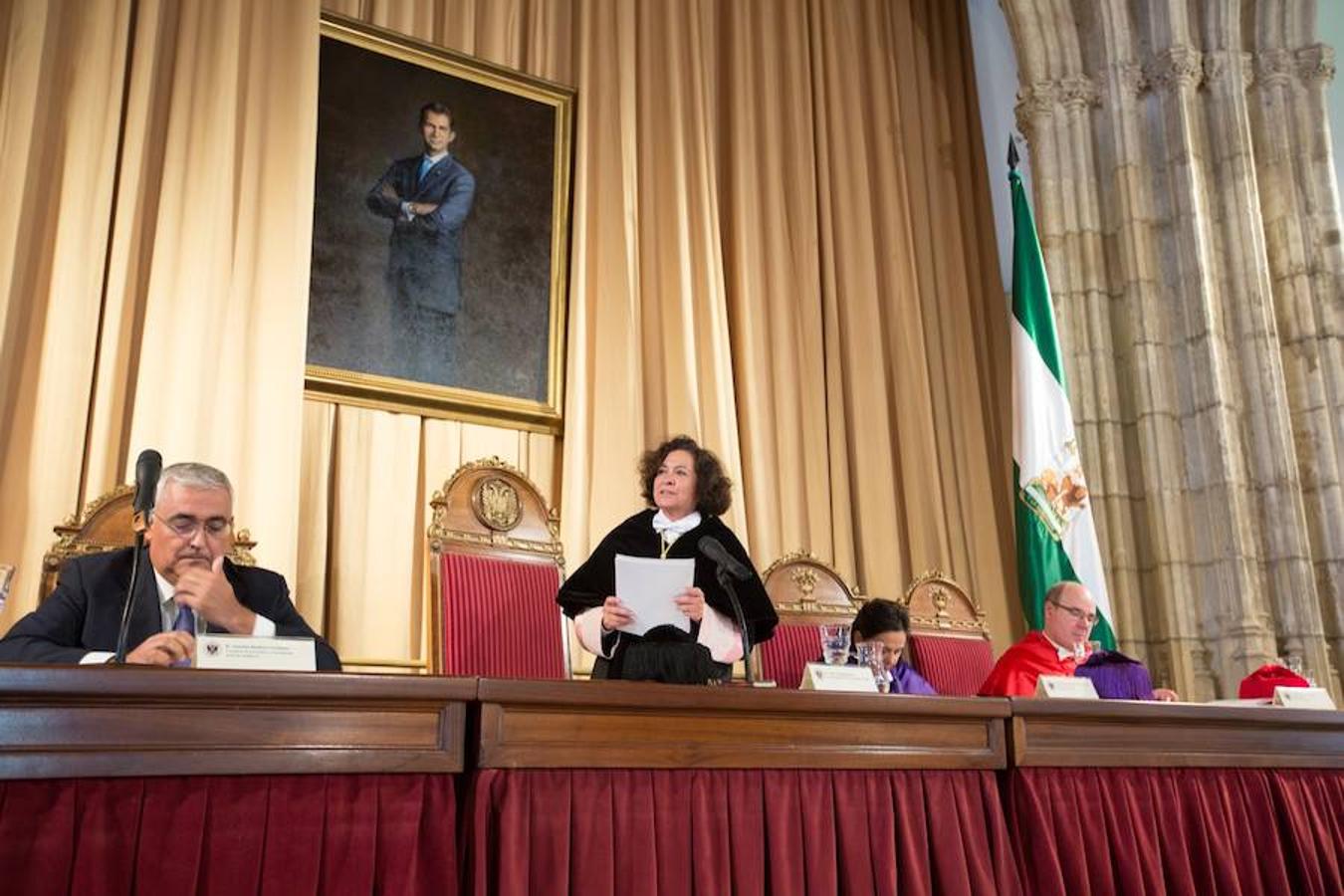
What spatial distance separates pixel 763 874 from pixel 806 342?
172 inches

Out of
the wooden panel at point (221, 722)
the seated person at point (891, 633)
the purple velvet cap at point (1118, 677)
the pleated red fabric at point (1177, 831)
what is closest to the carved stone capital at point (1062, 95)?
the purple velvet cap at point (1118, 677)

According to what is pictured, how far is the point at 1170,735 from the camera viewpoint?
8.63 ft

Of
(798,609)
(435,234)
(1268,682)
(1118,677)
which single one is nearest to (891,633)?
(798,609)

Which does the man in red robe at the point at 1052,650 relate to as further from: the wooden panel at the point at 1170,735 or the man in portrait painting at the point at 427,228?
the man in portrait painting at the point at 427,228

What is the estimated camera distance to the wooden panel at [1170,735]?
246 centimetres

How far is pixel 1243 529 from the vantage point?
19.1 ft

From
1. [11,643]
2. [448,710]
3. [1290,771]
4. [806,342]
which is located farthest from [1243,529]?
[11,643]

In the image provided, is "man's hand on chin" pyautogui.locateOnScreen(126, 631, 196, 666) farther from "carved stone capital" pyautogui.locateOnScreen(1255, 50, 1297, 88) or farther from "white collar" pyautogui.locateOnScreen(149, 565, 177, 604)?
"carved stone capital" pyautogui.locateOnScreen(1255, 50, 1297, 88)

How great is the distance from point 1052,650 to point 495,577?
1931mm

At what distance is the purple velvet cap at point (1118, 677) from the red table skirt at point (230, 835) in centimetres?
276

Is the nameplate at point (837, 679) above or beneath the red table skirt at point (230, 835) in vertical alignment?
above

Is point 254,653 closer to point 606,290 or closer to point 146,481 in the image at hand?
point 146,481

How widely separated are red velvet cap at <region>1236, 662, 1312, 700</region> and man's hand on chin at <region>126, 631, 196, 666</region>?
349cm

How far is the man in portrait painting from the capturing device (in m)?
4.98
